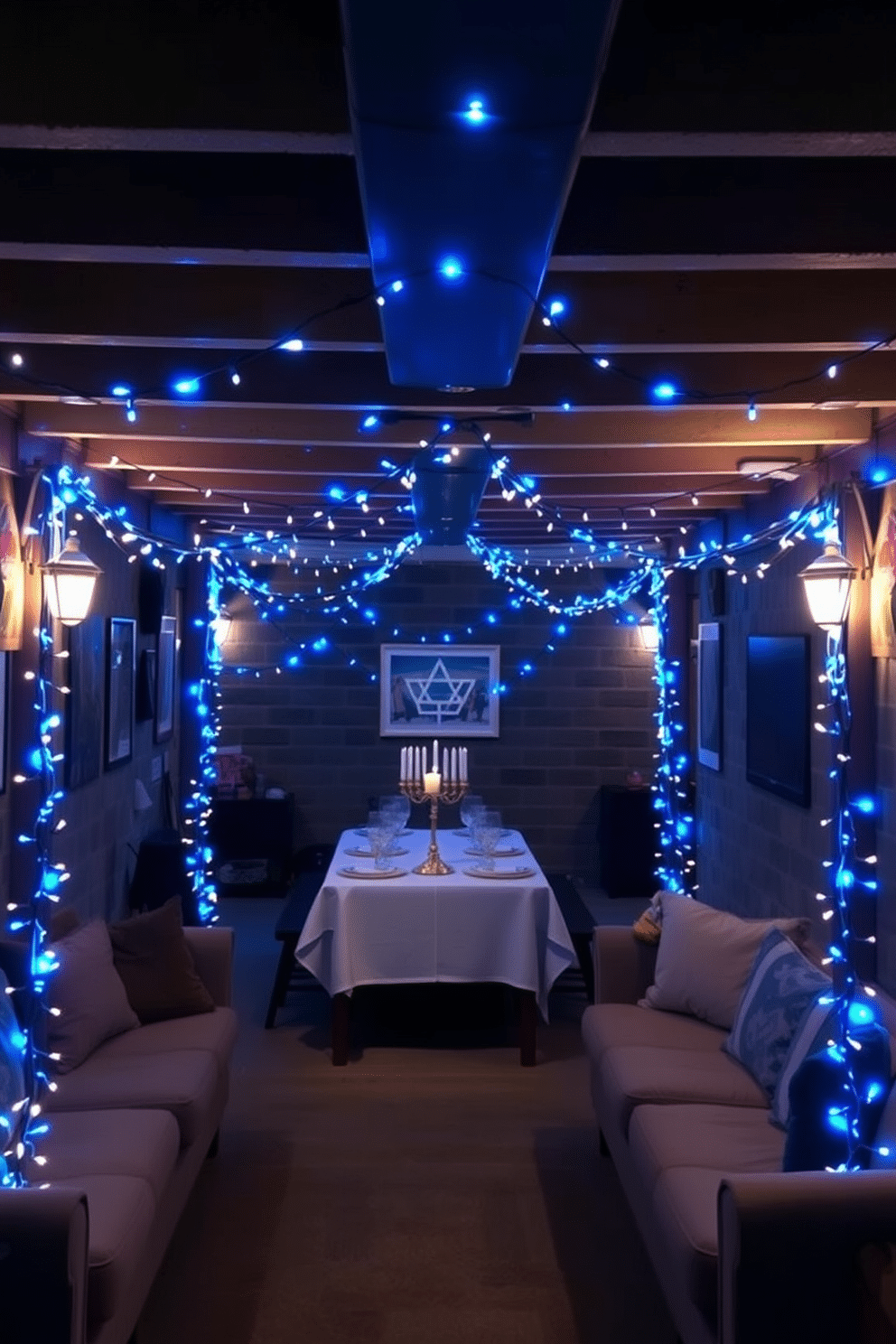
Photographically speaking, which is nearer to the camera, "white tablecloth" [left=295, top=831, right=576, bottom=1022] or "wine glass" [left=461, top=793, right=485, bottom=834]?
"white tablecloth" [left=295, top=831, right=576, bottom=1022]

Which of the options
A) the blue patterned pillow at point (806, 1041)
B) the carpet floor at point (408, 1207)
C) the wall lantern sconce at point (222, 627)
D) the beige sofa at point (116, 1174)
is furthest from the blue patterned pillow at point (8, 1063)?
the wall lantern sconce at point (222, 627)

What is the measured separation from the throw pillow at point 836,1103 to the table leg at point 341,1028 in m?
2.36

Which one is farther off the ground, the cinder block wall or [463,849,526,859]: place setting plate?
the cinder block wall

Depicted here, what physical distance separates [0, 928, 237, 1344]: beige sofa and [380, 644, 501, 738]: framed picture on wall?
4284mm

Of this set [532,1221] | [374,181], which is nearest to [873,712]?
[532,1221]

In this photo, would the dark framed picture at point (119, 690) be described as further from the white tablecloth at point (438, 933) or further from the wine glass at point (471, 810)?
the wine glass at point (471, 810)

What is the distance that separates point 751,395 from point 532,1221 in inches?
91.4

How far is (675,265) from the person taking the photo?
7.34ft

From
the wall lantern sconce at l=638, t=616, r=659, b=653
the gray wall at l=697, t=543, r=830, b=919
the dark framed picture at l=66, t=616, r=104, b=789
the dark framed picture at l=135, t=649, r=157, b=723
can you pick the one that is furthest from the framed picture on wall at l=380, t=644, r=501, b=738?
the dark framed picture at l=66, t=616, r=104, b=789

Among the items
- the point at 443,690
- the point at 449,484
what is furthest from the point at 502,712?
the point at 449,484

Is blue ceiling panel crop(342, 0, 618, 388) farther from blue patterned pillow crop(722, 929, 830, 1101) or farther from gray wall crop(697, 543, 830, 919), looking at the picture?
gray wall crop(697, 543, 830, 919)

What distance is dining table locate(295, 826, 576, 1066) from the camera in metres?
4.71

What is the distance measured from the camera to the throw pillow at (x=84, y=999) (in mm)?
3406

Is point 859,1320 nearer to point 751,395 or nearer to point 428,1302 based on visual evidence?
point 428,1302
